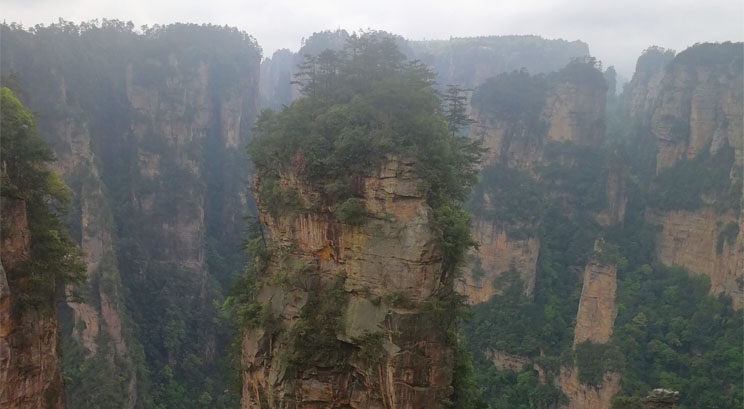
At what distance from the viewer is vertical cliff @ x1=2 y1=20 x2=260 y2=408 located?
118 feet

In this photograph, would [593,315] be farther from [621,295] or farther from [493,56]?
[493,56]

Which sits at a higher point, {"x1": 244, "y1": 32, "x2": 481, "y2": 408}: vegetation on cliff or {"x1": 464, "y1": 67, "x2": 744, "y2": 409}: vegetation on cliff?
{"x1": 244, "y1": 32, "x2": 481, "y2": 408}: vegetation on cliff

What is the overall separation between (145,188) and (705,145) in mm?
38852

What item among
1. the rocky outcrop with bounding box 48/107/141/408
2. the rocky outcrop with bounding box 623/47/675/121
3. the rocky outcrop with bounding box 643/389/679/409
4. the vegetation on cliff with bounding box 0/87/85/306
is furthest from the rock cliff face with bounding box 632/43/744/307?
the rocky outcrop with bounding box 48/107/141/408

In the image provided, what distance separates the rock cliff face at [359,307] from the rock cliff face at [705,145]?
2039 cm

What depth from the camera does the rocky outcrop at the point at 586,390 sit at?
2580 cm

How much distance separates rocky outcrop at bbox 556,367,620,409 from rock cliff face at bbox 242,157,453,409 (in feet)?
44.6

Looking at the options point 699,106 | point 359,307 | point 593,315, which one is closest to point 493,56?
point 699,106

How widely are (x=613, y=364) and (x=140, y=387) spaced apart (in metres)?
26.5

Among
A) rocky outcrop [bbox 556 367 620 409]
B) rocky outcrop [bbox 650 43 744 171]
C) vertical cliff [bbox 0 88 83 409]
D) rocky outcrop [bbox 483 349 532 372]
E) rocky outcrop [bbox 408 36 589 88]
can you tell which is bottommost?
rocky outcrop [bbox 483 349 532 372]

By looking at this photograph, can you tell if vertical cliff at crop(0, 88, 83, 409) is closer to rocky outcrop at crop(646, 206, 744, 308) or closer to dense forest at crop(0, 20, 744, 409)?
dense forest at crop(0, 20, 744, 409)

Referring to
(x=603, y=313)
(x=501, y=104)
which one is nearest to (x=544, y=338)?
(x=603, y=313)

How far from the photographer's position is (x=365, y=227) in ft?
51.6

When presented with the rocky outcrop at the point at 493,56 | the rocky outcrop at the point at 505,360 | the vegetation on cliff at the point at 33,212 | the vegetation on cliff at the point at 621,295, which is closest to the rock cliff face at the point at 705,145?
the vegetation on cliff at the point at 621,295
